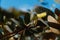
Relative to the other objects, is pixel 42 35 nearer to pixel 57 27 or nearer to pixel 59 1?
pixel 57 27

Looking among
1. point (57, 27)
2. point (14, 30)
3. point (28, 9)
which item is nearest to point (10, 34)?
point (14, 30)

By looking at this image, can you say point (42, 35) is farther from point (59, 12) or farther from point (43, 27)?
point (59, 12)

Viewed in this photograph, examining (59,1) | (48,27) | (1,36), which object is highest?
(59,1)

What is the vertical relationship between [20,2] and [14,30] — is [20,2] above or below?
above

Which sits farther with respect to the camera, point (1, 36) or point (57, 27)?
point (1, 36)

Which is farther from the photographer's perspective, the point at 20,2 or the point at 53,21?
the point at 20,2

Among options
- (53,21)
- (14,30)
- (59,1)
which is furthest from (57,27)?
(14,30)

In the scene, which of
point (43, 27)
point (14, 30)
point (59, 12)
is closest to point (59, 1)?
point (59, 12)

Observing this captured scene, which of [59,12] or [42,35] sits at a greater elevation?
[59,12]
